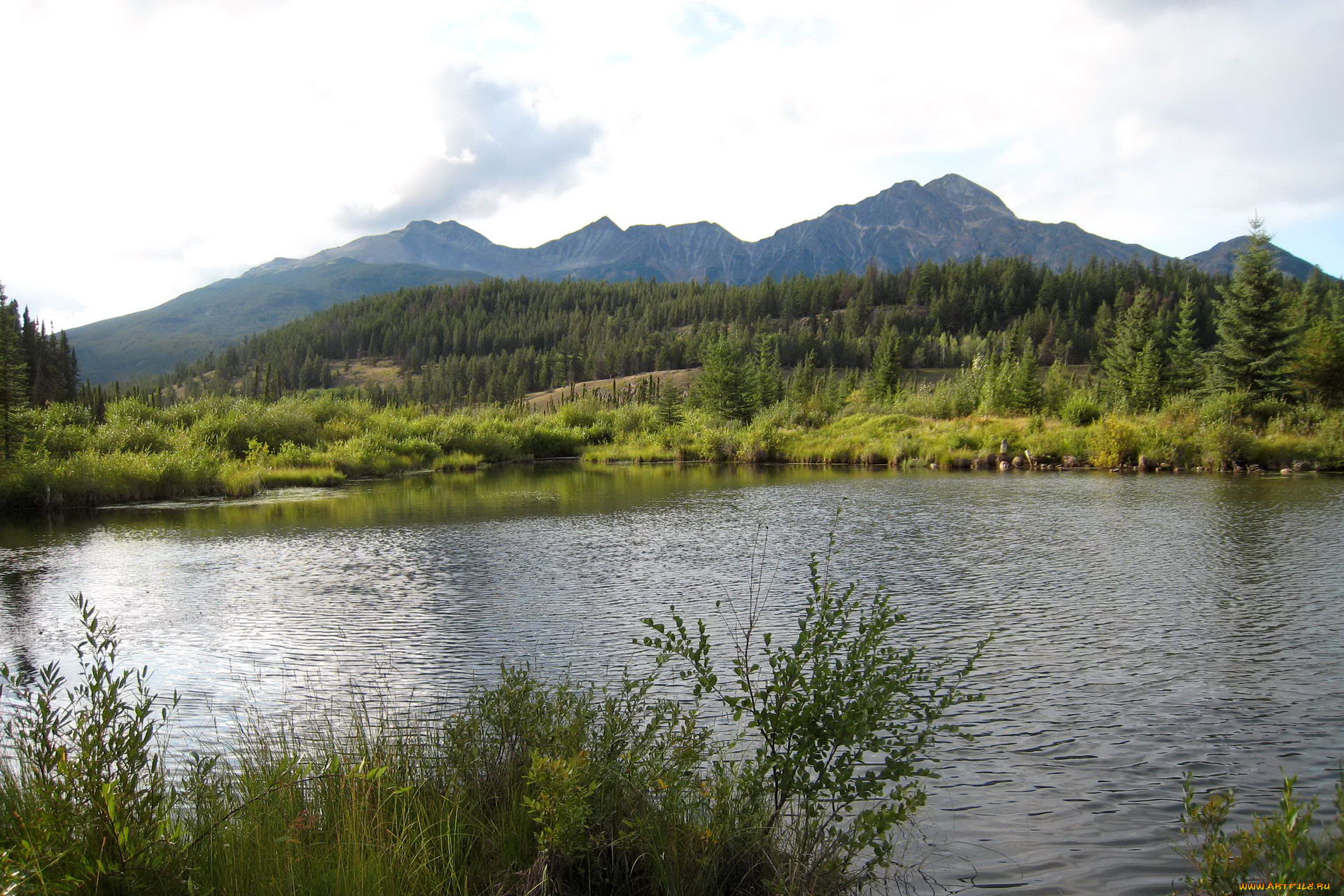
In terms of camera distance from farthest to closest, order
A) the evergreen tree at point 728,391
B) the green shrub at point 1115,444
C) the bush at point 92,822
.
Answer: the evergreen tree at point 728,391
the green shrub at point 1115,444
the bush at point 92,822

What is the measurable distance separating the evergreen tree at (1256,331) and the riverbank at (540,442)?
175 inches

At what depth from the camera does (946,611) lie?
1318 cm

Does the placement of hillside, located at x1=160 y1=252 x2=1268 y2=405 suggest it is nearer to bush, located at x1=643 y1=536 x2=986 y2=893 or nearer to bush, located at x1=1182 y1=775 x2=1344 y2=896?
bush, located at x1=643 y1=536 x2=986 y2=893

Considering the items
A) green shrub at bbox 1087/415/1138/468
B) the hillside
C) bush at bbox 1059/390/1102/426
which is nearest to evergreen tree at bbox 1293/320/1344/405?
bush at bbox 1059/390/1102/426

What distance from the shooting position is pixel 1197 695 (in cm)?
925

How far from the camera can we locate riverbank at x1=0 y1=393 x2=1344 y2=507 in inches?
1299

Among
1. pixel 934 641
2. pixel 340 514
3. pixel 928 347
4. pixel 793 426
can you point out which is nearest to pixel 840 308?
pixel 928 347

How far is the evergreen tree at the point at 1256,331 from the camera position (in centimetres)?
4556

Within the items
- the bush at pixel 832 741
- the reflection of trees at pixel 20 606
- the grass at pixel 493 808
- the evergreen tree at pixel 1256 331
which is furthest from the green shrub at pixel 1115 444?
the reflection of trees at pixel 20 606

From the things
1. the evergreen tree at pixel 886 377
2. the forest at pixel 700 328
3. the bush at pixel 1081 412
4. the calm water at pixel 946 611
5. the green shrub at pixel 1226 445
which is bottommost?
the calm water at pixel 946 611

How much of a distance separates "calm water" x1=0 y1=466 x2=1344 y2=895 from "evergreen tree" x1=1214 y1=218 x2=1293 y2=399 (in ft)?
69.3

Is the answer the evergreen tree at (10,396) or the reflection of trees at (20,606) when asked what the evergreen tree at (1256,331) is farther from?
the evergreen tree at (10,396)

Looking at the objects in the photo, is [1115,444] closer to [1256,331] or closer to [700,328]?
[1256,331]

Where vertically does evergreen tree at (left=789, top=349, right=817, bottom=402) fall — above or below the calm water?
above
